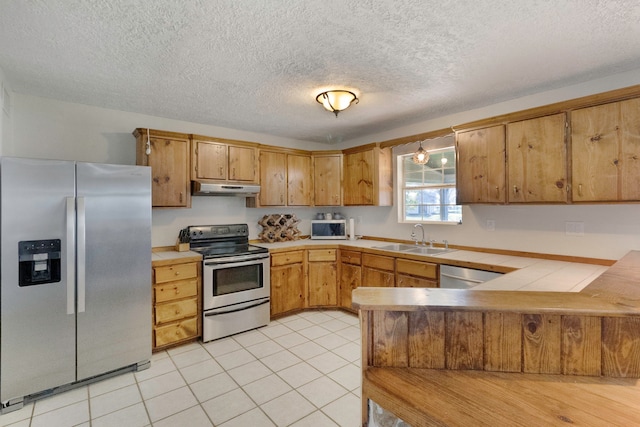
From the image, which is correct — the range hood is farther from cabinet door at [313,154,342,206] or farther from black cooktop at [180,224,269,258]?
cabinet door at [313,154,342,206]

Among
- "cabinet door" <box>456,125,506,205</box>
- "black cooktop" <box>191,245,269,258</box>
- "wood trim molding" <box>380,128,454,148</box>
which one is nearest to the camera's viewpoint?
"cabinet door" <box>456,125,506,205</box>

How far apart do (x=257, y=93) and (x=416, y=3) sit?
5.46ft

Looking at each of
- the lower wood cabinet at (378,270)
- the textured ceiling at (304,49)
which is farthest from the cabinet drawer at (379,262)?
the textured ceiling at (304,49)

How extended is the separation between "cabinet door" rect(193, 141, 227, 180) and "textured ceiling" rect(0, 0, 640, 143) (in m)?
0.53

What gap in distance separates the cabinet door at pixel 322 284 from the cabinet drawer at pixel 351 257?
0.17 meters

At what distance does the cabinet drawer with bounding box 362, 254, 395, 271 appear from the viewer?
346 cm

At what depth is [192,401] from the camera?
2217 millimetres

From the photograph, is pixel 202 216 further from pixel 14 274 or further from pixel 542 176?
pixel 542 176

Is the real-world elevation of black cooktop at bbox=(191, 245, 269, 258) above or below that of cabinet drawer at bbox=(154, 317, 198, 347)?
above

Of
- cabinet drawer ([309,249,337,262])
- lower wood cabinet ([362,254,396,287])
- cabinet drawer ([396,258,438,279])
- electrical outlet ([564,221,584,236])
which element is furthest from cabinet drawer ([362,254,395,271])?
electrical outlet ([564,221,584,236])

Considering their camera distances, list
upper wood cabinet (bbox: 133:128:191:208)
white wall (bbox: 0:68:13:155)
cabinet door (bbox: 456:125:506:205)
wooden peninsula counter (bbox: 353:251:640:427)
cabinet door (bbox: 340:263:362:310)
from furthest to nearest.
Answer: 1. cabinet door (bbox: 340:263:362:310)
2. upper wood cabinet (bbox: 133:128:191:208)
3. cabinet door (bbox: 456:125:506:205)
4. white wall (bbox: 0:68:13:155)
5. wooden peninsula counter (bbox: 353:251:640:427)

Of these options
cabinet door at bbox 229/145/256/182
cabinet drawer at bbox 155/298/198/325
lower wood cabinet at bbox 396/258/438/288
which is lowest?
cabinet drawer at bbox 155/298/198/325

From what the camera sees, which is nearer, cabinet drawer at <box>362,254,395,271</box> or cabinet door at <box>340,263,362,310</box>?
cabinet drawer at <box>362,254,395,271</box>

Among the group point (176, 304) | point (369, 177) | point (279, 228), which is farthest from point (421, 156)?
point (176, 304)
